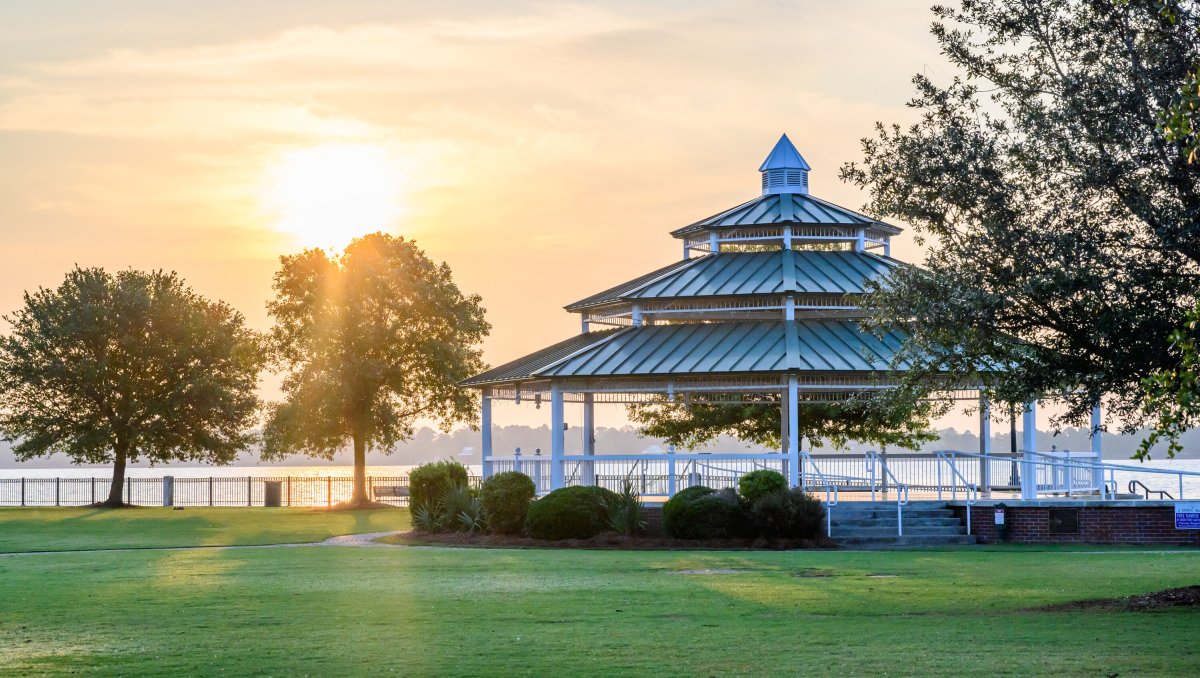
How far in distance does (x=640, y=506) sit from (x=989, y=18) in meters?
15.0

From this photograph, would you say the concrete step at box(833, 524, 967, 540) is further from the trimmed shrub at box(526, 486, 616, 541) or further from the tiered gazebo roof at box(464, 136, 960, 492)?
the trimmed shrub at box(526, 486, 616, 541)

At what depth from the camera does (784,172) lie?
38906mm

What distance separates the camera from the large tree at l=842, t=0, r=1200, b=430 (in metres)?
14.9

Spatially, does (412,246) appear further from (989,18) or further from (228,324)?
(989,18)

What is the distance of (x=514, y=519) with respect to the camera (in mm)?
29938

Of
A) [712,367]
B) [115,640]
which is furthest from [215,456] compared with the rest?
[115,640]

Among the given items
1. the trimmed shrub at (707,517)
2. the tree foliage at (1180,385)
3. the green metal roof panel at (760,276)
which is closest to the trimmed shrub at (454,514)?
the trimmed shrub at (707,517)

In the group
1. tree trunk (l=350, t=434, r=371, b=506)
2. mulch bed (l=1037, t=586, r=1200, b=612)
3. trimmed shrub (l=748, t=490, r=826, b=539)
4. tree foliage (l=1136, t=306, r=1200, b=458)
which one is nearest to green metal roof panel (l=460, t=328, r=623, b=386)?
trimmed shrub (l=748, t=490, r=826, b=539)

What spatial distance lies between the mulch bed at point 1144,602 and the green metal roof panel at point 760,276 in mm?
16658

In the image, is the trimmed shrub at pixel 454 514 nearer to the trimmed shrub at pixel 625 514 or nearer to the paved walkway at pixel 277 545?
the paved walkway at pixel 277 545

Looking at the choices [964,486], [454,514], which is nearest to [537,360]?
[454,514]

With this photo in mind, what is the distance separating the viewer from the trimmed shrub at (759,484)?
28125 mm

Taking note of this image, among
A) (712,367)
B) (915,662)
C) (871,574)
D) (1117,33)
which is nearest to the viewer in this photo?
(915,662)

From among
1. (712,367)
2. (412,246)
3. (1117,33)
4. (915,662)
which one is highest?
(412,246)
